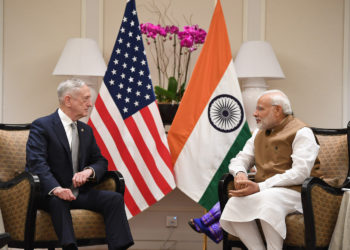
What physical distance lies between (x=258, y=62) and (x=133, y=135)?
4.16 feet

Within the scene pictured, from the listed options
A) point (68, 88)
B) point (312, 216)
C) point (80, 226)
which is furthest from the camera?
point (68, 88)

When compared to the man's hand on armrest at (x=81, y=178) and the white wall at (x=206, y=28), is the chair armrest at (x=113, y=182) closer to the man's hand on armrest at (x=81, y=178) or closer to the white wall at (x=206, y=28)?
the man's hand on armrest at (x=81, y=178)

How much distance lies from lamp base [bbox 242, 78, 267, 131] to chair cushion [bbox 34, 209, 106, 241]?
1812 mm

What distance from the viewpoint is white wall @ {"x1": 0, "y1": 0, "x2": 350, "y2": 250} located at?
194 inches

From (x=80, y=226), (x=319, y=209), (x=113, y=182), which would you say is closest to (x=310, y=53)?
(x=319, y=209)

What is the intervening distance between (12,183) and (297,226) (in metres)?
1.77

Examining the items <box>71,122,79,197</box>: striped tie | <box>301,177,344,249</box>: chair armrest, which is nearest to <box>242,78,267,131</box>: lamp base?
<box>301,177,344,249</box>: chair armrest

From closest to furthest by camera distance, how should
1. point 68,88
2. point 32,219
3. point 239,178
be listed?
1. point 32,219
2. point 239,178
3. point 68,88

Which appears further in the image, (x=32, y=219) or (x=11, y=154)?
(x=11, y=154)

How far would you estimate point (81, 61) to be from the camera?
4.39m

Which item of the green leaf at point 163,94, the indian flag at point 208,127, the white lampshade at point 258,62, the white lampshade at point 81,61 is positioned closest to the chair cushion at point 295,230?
the indian flag at point 208,127

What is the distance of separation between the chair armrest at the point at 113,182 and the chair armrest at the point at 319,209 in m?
1.18

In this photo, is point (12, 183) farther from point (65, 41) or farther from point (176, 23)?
point (176, 23)

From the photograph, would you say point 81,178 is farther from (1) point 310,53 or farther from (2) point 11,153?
(1) point 310,53
